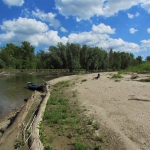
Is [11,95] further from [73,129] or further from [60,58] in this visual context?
[60,58]

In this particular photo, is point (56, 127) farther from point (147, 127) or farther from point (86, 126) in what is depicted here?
point (147, 127)

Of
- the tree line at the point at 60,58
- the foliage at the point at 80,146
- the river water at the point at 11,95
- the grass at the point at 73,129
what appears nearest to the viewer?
the foliage at the point at 80,146

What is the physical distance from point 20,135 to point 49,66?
8461 centimetres

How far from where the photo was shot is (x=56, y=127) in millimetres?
8242

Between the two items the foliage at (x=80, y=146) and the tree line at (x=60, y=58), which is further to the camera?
the tree line at (x=60, y=58)

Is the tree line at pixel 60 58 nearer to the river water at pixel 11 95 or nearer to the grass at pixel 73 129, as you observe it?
the river water at pixel 11 95

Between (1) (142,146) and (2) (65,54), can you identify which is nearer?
(1) (142,146)

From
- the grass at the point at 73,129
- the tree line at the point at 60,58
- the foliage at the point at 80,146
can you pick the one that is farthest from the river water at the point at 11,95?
the tree line at the point at 60,58

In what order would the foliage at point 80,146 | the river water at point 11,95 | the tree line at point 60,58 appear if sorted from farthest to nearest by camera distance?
the tree line at point 60,58 < the river water at point 11,95 < the foliage at point 80,146

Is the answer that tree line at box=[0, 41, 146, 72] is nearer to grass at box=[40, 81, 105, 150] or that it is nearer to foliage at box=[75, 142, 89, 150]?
grass at box=[40, 81, 105, 150]

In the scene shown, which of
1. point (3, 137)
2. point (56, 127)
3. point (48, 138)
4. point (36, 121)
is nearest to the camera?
point (48, 138)

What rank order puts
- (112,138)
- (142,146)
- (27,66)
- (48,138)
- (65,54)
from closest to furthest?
(142,146) < (112,138) < (48,138) < (65,54) < (27,66)

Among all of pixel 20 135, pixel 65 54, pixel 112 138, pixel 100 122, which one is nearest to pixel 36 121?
pixel 20 135

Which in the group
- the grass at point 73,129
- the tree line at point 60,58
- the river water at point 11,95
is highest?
the tree line at point 60,58
